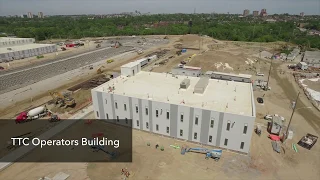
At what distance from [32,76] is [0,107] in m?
28.7

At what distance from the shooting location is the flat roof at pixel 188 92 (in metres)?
37.1

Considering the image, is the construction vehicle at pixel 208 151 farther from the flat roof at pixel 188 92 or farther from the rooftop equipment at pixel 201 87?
the rooftop equipment at pixel 201 87

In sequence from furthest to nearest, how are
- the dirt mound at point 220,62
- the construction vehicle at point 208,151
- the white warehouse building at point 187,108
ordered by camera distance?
the dirt mound at point 220,62 < the white warehouse building at point 187,108 < the construction vehicle at point 208,151

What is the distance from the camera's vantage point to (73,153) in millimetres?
35438

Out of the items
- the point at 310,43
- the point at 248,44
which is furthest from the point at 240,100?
the point at 310,43

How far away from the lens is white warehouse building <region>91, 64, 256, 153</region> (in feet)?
114

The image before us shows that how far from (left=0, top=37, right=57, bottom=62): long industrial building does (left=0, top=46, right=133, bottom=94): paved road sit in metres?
17.4

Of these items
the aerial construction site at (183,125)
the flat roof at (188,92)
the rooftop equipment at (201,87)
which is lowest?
the aerial construction site at (183,125)

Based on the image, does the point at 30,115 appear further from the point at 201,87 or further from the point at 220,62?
the point at 220,62

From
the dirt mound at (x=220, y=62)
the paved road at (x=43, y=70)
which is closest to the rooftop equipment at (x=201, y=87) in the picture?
the dirt mound at (x=220, y=62)

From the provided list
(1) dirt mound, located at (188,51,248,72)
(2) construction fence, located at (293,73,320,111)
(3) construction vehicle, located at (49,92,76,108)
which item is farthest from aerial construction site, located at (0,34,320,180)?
(1) dirt mound, located at (188,51,248,72)

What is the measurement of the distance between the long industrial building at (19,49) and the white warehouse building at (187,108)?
8498cm

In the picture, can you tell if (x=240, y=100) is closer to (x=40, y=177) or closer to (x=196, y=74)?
(x=196, y=74)

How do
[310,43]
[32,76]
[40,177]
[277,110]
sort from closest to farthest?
[40,177] → [277,110] → [32,76] → [310,43]
